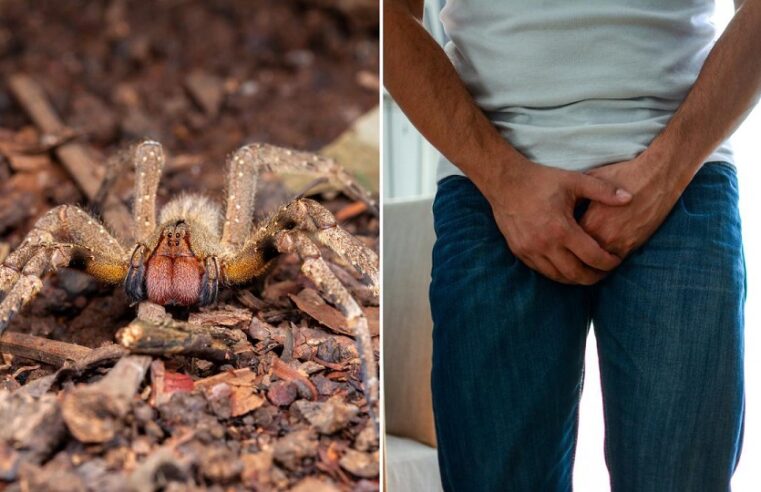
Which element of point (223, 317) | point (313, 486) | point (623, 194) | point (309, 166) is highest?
point (309, 166)

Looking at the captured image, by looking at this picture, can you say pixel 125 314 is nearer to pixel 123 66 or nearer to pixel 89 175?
pixel 89 175

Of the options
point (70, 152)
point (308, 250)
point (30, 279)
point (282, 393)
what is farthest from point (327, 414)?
point (70, 152)

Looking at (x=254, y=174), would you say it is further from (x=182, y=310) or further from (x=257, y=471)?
(x=257, y=471)

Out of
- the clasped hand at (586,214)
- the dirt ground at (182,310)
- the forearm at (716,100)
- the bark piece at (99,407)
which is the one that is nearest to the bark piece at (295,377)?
the dirt ground at (182,310)

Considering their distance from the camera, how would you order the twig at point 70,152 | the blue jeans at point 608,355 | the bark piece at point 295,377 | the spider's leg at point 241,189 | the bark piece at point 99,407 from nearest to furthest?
1. the bark piece at point 99,407
2. the bark piece at point 295,377
3. the blue jeans at point 608,355
4. the spider's leg at point 241,189
5. the twig at point 70,152

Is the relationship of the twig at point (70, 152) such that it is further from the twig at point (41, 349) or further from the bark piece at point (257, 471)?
the bark piece at point (257, 471)

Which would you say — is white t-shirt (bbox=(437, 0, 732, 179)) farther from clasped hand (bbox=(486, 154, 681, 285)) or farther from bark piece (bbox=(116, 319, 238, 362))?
bark piece (bbox=(116, 319, 238, 362))

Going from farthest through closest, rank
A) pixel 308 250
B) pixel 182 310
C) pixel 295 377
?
pixel 308 250
pixel 182 310
pixel 295 377
